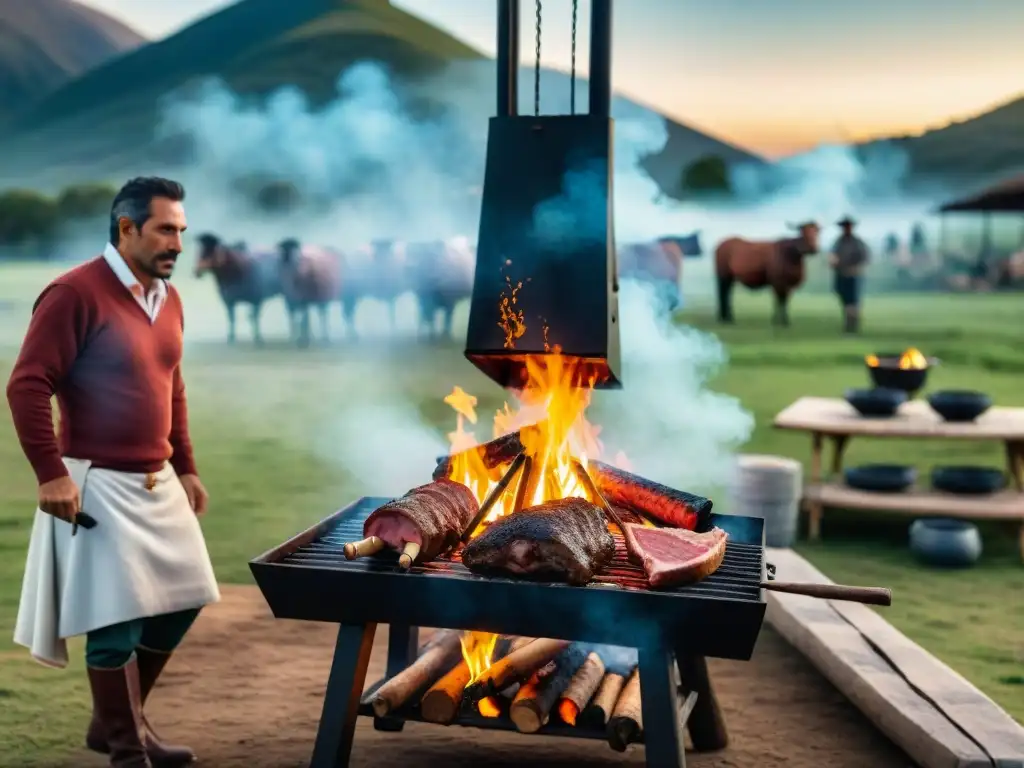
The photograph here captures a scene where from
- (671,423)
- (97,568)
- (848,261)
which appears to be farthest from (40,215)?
(97,568)

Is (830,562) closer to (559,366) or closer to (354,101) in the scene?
(559,366)

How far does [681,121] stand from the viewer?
72.2m

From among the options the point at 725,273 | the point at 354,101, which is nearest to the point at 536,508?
the point at 725,273

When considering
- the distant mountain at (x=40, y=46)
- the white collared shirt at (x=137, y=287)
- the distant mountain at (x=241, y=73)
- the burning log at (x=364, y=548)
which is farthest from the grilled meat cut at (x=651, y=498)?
the distant mountain at (x=40, y=46)

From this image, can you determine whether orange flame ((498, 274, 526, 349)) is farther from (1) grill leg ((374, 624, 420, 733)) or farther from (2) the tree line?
(2) the tree line

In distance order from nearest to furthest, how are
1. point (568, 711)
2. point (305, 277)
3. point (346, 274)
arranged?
1. point (568, 711)
2. point (305, 277)
3. point (346, 274)

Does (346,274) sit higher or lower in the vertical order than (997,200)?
lower

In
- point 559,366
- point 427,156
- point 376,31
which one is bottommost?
point 559,366

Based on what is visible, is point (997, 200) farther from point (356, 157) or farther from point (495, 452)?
point (495, 452)

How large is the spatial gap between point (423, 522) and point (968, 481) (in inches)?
195

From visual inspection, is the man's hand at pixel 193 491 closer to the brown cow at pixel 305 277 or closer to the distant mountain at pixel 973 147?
the brown cow at pixel 305 277

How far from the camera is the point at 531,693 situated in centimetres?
369

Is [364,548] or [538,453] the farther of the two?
[538,453]

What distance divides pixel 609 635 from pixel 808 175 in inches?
790
